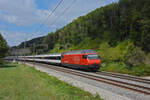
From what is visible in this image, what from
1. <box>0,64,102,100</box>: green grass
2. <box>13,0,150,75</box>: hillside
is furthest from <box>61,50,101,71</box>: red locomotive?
<box>0,64,102,100</box>: green grass

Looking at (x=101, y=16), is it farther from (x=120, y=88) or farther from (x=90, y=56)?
(x=120, y=88)

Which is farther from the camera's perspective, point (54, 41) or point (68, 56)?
point (54, 41)

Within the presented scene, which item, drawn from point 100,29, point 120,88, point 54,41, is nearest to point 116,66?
point 120,88

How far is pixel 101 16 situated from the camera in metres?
108

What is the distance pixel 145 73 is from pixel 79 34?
94523 mm

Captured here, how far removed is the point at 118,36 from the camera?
88.8m

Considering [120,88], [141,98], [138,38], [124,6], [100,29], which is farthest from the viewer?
[100,29]

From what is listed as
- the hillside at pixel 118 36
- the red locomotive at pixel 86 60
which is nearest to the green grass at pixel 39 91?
the red locomotive at pixel 86 60

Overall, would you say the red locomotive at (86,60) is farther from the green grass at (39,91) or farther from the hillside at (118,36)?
the green grass at (39,91)

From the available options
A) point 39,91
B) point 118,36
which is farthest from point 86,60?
point 118,36

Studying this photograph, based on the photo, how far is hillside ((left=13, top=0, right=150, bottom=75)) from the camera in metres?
25.5

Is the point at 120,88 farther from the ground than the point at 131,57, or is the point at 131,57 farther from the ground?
the point at 131,57

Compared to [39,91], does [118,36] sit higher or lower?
higher

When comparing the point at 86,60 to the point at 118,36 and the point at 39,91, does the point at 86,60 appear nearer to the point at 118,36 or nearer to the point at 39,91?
the point at 39,91
